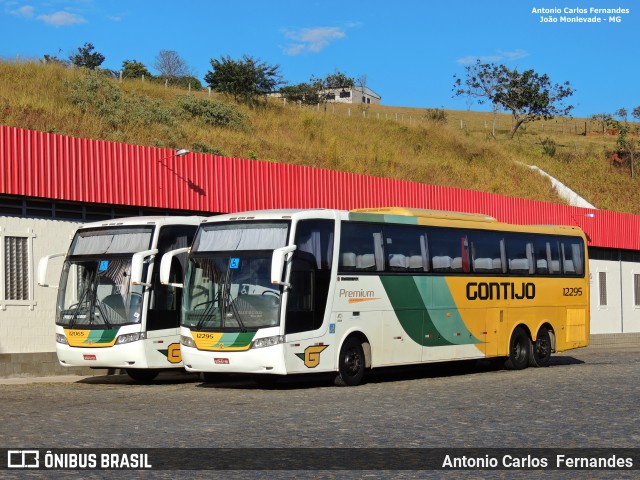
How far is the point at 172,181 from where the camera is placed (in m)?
25.2

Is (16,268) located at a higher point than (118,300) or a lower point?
higher

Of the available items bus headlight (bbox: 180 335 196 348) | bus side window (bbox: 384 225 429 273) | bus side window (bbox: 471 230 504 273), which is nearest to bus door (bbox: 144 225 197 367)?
bus headlight (bbox: 180 335 196 348)

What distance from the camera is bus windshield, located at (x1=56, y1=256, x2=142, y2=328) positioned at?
63.5 ft

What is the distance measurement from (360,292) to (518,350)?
21.0ft

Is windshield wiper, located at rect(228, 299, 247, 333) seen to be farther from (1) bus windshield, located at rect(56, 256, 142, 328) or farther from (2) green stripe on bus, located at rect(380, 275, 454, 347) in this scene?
(2) green stripe on bus, located at rect(380, 275, 454, 347)

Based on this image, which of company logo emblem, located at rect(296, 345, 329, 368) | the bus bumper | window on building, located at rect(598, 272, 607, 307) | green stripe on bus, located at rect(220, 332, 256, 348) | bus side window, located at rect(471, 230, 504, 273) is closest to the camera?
the bus bumper

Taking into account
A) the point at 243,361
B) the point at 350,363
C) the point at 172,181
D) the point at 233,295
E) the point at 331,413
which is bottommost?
the point at 331,413

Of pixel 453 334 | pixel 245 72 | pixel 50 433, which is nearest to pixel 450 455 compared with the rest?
pixel 50 433

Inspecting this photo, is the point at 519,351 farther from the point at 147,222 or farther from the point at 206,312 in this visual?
the point at 147,222

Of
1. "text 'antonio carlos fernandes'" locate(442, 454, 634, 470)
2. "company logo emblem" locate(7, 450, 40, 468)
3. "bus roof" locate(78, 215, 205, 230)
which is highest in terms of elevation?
"bus roof" locate(78, 215, 205, 230)

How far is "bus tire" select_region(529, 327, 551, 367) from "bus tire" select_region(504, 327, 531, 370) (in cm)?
16

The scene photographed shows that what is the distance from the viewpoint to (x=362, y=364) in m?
19.3

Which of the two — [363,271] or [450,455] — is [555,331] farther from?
[450,455]

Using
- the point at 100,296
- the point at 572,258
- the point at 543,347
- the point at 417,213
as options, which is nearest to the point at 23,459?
the point at 100,296
